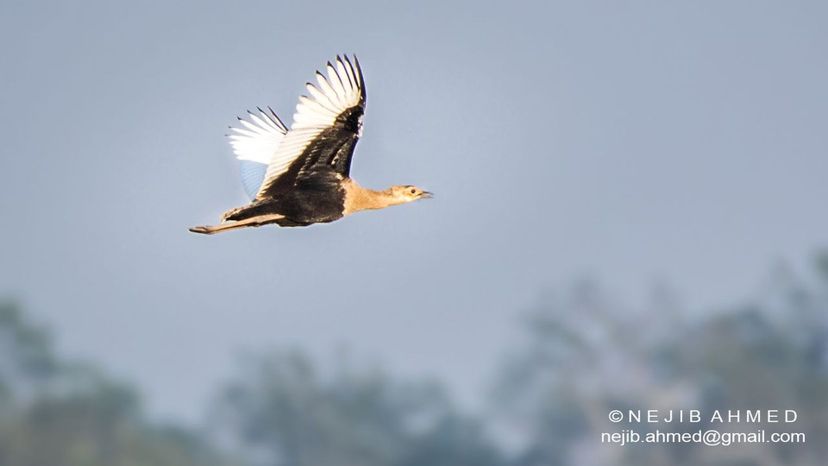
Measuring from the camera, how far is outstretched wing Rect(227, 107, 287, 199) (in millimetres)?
22109

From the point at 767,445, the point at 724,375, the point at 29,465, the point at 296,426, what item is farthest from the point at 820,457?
the point at 29,465

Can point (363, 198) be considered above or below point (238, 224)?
above

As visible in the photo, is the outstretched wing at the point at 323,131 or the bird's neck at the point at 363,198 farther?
the bird's neck at the point at 363,198

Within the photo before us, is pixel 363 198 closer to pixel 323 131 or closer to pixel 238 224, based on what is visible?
pixel 323 131

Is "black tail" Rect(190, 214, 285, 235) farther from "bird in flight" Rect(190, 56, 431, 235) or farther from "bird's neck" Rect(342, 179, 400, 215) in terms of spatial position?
"bird's neck" Rect(342, 179, 400, 215)

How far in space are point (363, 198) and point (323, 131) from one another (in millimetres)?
1231

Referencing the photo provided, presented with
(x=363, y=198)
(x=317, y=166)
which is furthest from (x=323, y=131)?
(x=363, y=198)

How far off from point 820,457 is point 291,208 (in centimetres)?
4239

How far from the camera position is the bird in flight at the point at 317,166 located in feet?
65.1

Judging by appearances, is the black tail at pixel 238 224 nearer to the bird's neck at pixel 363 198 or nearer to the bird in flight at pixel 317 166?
the bird in flight at pixel 317 166

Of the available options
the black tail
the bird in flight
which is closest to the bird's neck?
the bird in flight

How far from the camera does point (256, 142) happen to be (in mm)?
22438

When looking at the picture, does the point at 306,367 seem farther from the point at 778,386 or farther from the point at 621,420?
the point at 778,386

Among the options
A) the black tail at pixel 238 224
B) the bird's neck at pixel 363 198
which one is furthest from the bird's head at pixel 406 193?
the black tail at pixel 238 224
